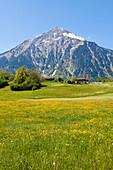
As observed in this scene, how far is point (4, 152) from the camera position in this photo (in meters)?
6.58

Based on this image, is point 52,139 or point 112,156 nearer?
point 112,156

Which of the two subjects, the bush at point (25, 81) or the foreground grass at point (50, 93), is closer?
the foreground grass at point (50, 93)

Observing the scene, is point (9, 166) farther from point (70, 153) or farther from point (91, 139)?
point (91, 139)

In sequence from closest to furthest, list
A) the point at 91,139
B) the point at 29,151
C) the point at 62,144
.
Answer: the point at 29,151 → the point at 62,144 → the point at 91,139

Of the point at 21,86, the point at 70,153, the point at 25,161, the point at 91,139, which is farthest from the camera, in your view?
the point at 21,86

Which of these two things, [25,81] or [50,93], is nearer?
[50,93]

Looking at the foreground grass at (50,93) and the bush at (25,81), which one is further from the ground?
the bush at (25,81)

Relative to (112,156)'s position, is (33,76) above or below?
above

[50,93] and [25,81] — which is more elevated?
[25,81]

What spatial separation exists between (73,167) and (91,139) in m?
3.01

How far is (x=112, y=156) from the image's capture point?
5863mm

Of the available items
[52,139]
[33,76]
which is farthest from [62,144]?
[33,76]

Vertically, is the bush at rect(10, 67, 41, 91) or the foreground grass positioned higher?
the bush at rect(10, 67, 41, 91)

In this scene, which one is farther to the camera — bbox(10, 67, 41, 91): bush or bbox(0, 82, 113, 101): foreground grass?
bbox(10, 67, 41, 91): bush
